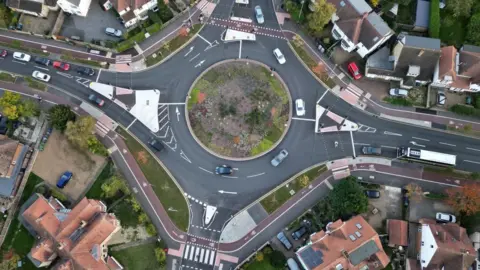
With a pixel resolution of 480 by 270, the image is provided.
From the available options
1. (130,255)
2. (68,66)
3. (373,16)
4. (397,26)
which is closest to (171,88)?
(68,66)

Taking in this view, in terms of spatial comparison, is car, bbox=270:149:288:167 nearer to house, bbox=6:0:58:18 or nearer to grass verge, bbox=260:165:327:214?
grass verge, bbox=260:165:327:214

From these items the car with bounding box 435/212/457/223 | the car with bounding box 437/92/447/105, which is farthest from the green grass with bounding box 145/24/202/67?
the car with bounding box 435/212/457/223

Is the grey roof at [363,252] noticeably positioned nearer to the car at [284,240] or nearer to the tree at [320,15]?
the car at [284,240]

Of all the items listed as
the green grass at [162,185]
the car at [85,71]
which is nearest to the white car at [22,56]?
the car at [85,71]

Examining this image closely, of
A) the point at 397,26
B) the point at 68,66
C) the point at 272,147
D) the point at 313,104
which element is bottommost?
the point at 272,147

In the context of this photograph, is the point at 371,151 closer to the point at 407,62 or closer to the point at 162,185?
the point at 407,62

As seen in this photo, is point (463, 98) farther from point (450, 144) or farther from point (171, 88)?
point (171, 88)
